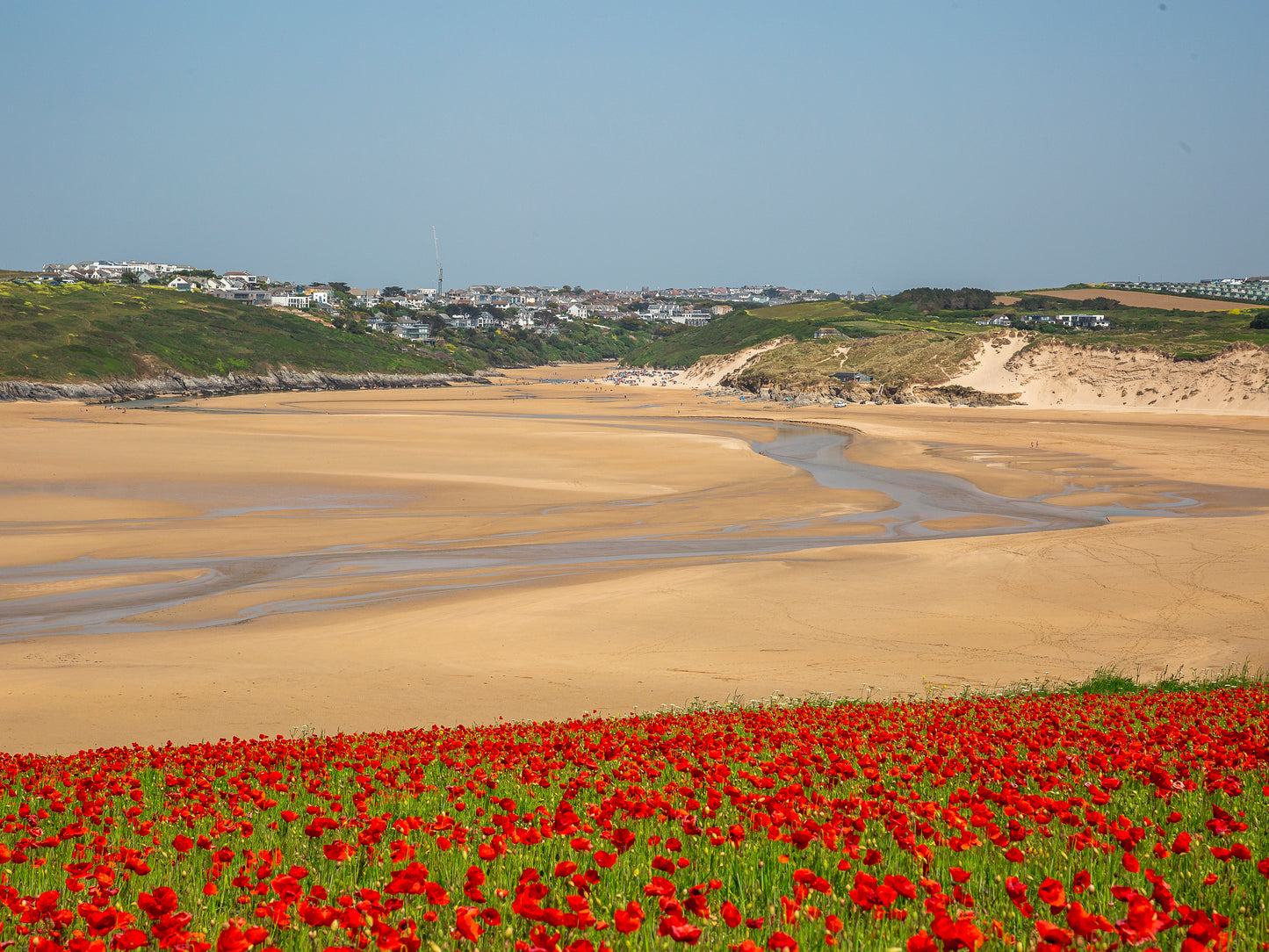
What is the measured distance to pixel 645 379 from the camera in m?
134

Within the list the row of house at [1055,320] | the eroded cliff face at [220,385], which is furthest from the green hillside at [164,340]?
the row of house at [1055,320]

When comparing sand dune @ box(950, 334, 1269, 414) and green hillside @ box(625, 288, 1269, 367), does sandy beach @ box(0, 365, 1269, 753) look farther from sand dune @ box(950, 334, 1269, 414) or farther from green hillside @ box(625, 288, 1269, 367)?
green hillside @ box(625, 288, 1269, 367)

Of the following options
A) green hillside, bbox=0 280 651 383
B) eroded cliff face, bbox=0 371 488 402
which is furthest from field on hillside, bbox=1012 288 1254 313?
green hillside, bbox=0 280 651 383

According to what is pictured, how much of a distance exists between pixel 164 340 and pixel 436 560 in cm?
9771

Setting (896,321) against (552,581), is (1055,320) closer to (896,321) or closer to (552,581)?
(896,321)

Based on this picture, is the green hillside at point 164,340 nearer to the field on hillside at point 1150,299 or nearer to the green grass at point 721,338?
the green grass at point 721,338

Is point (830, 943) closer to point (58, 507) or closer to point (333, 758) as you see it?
point (333, 758)

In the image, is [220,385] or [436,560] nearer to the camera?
[436,560]

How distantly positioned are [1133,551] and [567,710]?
1819 cm

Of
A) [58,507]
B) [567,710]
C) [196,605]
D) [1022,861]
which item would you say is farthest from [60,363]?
[1022,861]

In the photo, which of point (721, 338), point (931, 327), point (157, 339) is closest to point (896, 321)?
point (931, 327)

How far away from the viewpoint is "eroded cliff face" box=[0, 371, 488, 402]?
83312 millimetres

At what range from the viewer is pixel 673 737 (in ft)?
26.0

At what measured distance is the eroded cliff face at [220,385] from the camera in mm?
83312
